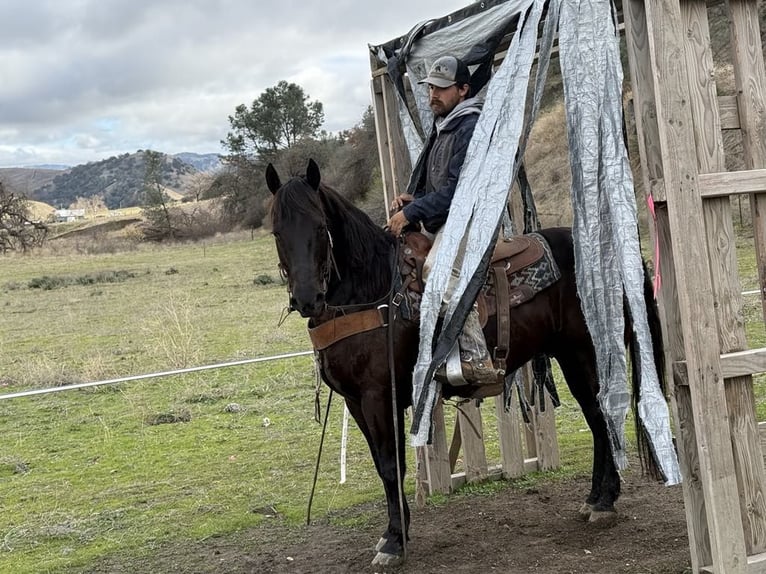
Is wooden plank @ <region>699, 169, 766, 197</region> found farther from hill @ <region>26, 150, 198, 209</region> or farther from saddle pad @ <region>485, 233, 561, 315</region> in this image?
hill @ <region>26, 150, 198, 209</region>

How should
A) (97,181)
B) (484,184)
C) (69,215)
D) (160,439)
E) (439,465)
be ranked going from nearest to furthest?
(484,184) < (439,465) < (160,439) < (69,215) < (97,181)

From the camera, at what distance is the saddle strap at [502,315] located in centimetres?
464

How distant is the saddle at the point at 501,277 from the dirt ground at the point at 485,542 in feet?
3.76

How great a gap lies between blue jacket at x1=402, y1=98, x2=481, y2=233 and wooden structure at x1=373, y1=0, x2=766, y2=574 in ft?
3.79

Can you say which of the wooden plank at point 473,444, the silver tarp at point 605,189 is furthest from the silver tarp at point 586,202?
the wooden plank at point 473,444

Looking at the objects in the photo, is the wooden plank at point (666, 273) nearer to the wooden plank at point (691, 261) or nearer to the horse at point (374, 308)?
the wooden plank at point (691, 261)

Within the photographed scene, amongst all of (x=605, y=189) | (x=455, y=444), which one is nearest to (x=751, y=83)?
(x=605, y=189)

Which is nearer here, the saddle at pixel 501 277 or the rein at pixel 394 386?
the rein at pixel 394 386

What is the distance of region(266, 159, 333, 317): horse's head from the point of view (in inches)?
164

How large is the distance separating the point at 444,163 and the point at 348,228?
72 cm

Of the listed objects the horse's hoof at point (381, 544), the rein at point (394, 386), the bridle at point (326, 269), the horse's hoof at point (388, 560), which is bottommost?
the horse's hoof at point (388, 560)

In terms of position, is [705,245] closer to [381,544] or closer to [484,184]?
[484,184]

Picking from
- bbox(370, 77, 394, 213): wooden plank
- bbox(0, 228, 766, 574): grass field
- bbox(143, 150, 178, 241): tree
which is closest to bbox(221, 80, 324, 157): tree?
bbox(143, 150, 178, 241): tree

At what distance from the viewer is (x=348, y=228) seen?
4.58 meters
